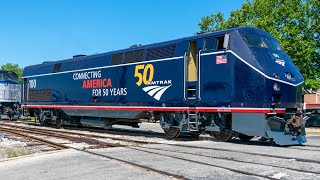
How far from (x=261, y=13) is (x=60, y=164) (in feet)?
82.7

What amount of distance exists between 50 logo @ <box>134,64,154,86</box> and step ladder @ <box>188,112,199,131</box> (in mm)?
2531

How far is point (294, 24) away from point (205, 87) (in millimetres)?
18013

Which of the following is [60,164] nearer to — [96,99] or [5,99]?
[96,99]

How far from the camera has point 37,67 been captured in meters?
24.6

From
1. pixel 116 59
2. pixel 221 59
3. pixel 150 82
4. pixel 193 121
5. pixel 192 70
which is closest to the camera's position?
pixel 221 59

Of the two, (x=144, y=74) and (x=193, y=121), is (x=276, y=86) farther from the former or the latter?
(x=144, y=74)

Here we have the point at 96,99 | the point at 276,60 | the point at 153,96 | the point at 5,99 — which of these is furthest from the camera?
the point at 5,99

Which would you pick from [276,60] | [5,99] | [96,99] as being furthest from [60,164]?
[5,99]

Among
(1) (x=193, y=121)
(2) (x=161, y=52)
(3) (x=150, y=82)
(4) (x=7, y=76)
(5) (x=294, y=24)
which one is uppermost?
(5) (x=294, y=24)

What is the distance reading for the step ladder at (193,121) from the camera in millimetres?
14023

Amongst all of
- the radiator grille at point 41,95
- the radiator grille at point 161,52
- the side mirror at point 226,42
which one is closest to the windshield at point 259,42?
the side mirror at point 226,42

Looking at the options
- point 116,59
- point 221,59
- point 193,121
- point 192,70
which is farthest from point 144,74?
point 221,59

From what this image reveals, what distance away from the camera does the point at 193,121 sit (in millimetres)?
14227

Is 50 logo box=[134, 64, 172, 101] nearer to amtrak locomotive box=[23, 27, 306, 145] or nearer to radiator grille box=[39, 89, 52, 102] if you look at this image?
amtrak locomotive box=[23, 27, 306, 145]
